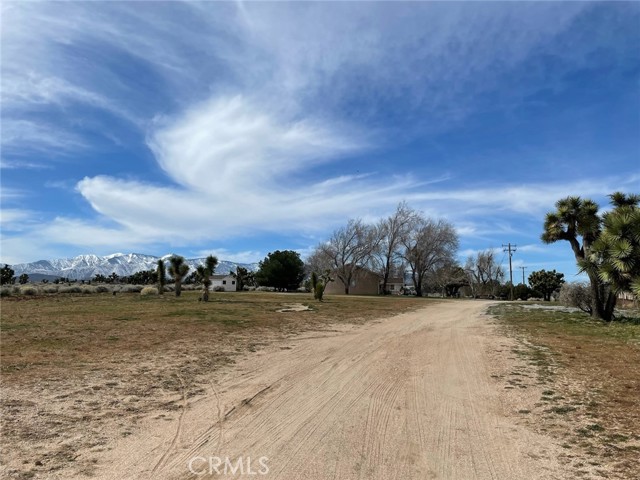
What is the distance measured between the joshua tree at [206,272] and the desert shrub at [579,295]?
20127mm

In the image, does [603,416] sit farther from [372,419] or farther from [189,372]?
[189,372]

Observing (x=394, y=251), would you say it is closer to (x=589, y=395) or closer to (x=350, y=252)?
(x=350, y=252)

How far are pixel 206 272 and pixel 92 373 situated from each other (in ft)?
70.6

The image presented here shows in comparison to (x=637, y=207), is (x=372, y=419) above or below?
below

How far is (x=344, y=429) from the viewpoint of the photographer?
4922 mm

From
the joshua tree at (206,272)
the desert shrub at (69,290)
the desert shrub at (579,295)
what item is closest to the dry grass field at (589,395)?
the desert shrub at (579,295)

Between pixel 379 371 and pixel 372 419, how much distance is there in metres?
2.83

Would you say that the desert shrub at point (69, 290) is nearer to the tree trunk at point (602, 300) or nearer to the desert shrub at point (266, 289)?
the tree trunk at point (602, 300)

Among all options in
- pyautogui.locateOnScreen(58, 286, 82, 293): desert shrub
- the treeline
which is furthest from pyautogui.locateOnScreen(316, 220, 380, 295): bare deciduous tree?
pyautogui.locateOnScreen(58, 286, 82, 293): desert shrub

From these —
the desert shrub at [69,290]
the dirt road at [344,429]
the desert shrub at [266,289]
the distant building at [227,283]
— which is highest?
the distant building at [227,283]

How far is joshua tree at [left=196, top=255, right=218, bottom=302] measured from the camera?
90.8ft

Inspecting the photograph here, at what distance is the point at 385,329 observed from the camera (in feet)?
50.0

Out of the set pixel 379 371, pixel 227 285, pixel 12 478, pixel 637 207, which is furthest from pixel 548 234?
pixel 227 285

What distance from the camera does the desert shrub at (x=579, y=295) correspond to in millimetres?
20906
